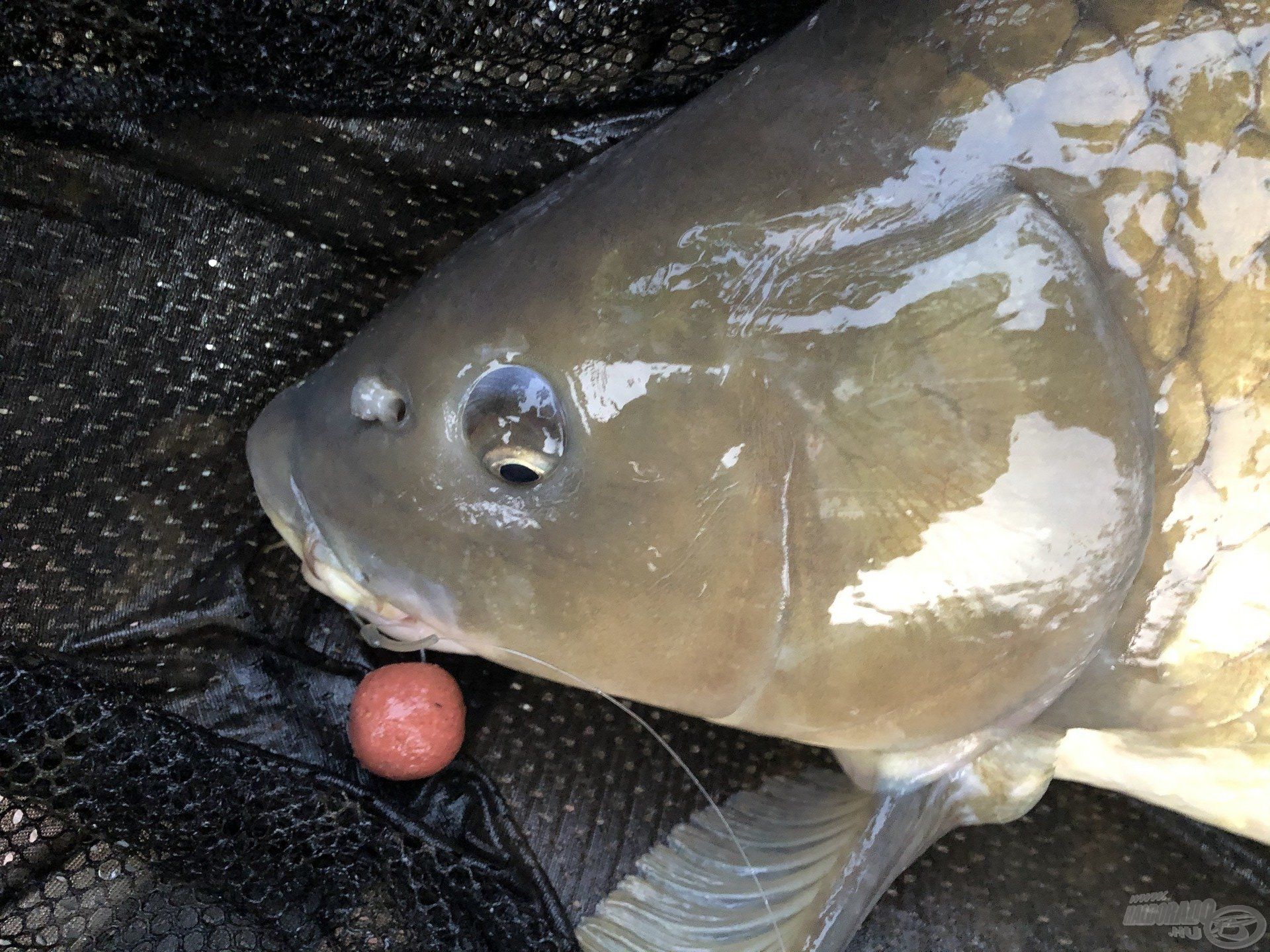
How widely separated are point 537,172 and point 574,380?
1.88 feet

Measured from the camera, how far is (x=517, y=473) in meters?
1.01

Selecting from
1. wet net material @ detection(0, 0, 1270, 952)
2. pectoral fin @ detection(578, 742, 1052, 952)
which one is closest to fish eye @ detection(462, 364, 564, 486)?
wet net material @ detection(0, 0, 1270, 952)

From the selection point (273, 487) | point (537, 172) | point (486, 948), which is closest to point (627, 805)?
point (486, 948)

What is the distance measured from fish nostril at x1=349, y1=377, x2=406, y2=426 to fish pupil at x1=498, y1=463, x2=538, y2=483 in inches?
5.1

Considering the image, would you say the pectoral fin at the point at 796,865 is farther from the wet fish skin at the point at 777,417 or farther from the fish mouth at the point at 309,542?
the fish mouth at the point at 309,542

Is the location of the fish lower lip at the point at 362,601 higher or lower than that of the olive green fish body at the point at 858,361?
lower

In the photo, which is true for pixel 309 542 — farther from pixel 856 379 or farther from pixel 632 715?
pixel 856 379

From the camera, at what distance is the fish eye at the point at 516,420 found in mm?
979

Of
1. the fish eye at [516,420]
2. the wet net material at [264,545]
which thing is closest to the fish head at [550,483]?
the fish eye at [516,420]

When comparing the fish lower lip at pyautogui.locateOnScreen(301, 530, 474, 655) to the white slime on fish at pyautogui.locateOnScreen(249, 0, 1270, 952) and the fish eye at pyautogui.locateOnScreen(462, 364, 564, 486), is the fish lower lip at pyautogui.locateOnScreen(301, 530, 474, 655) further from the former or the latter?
the fish eye at pyautogui.locateOnScreen(462, 364, 564, 486)

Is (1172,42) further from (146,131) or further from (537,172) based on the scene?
(146,131)

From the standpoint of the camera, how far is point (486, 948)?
1316 millimetres

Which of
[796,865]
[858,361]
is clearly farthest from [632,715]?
[858,361]

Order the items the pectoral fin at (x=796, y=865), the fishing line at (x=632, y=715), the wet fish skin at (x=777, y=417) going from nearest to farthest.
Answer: the wet fish skin at (x=777, y=417) → the fishing line at (x=632, y=715) → the pectoral fin at (x=796, y=865)
